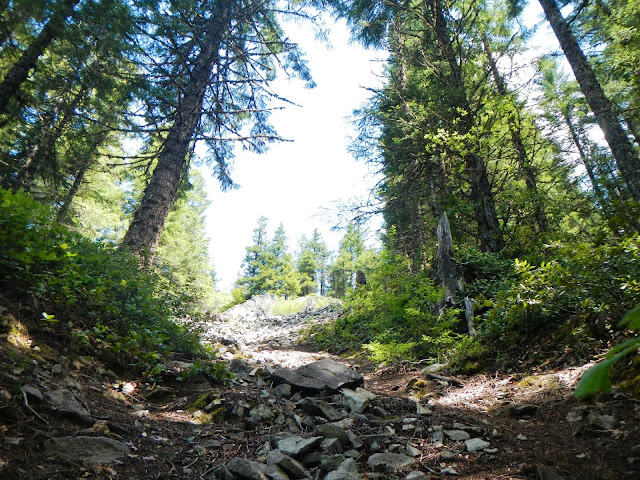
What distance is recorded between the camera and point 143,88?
698 cm

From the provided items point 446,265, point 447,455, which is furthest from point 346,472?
point 446,265

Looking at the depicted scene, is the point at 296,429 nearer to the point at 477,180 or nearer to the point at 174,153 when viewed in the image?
the point at 174,153

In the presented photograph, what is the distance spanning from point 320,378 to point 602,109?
681 centimetres

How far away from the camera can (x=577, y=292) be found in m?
3.99

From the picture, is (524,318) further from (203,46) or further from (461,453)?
(203,46)

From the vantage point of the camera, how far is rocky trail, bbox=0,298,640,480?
2.00 metres

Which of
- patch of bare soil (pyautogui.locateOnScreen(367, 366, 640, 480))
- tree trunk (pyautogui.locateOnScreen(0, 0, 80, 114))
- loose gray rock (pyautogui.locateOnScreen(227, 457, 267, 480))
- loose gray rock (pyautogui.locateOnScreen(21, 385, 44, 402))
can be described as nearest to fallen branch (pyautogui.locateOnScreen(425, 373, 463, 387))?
patch of bare soil (pyautogui.locateOnScreen(367, 366, 640, 480))

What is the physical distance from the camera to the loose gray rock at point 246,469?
6.58 feet

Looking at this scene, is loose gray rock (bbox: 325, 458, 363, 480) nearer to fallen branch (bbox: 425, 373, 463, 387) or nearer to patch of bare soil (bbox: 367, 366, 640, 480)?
patch of bare soil (bbox: 367, 366, 640, 480)

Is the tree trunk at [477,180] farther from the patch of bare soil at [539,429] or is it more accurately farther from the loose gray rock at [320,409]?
the loose gray rock at [320,409]

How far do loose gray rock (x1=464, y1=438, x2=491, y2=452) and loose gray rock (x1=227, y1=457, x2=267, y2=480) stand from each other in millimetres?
1484

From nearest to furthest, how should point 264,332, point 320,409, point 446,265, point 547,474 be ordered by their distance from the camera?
point 547,474 < point 320,409 < point 446,265 < point 264,332

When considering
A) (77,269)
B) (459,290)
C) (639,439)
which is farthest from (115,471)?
(459,290)

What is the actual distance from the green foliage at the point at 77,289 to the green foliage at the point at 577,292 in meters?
4.46
